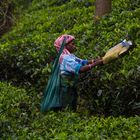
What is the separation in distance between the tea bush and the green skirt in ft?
1.92

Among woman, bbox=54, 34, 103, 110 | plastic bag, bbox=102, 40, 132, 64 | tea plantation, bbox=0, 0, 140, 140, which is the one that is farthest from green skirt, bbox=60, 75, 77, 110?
plastic bag, bbox=102, 40, 132, 64

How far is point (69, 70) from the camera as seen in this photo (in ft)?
23.5

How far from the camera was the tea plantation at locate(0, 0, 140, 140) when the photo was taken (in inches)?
250

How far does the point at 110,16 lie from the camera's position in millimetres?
11289

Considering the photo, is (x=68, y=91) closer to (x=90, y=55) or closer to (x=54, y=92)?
(x=54, y=92)

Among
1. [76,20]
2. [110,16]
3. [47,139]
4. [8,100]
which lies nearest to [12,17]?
[76,20]

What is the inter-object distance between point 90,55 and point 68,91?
1.94 meters

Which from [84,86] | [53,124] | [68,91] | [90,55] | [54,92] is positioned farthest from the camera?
[90,55]

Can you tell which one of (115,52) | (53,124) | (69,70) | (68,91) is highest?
(115,52)

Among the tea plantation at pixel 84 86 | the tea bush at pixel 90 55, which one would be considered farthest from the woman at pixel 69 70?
the tea bush at pixel 90 55

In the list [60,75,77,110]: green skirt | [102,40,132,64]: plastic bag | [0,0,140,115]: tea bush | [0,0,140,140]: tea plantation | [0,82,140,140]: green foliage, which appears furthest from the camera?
[0,0,140,115]: tea bush

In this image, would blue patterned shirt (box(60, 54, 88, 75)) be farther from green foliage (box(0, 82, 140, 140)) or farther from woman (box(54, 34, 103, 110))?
green foliage (box(0, 82, 140, 140))

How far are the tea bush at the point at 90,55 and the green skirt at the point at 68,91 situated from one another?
59cm

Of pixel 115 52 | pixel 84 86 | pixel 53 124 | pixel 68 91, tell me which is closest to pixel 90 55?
pixel 84 86
